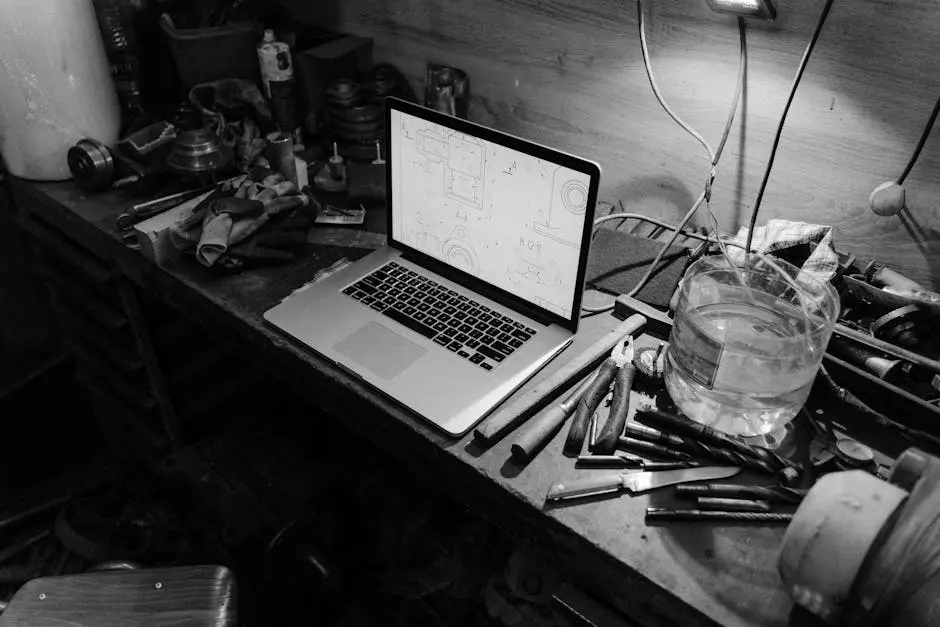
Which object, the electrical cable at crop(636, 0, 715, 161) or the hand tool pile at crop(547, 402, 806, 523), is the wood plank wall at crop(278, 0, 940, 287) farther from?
the hand tool pile at crop(547, 402, 806, 523)

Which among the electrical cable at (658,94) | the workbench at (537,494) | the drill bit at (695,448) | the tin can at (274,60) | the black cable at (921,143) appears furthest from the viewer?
the tin can at (274,60)

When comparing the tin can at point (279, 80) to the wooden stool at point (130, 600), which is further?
the tin can at point (279, 80)

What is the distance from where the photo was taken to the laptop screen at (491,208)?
103 centimetres

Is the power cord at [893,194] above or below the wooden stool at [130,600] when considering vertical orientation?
above

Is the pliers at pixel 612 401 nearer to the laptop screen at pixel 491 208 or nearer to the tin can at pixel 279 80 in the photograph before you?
the laptop screen at pixel 491 208

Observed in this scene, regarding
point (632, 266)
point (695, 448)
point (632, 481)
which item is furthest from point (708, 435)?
point (632, 266)

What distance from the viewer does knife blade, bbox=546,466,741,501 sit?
87 centimetres

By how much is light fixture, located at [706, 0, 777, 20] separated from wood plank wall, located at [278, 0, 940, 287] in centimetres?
4

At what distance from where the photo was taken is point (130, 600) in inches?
40.1

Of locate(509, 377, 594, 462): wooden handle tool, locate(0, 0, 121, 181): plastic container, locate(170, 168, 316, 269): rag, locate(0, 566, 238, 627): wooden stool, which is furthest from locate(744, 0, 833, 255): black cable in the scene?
locate(0, 0, 121, 181): plastic container

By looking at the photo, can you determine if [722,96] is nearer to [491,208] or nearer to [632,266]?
[632,266]

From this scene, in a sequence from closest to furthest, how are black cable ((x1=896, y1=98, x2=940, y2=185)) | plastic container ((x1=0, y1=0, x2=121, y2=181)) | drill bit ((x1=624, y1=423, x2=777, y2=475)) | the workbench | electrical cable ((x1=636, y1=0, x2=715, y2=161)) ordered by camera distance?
the workbench, drill bit ((x1=624, y1=423, x2=777, y2=475)), black cable ((x1=896, y1=98, x2=940, y2=185)), electrical cable ((x1=636, y1=0, x2=715, y2=161)), plastic container ((x1=0, y1=0, x2=121, y2=181))

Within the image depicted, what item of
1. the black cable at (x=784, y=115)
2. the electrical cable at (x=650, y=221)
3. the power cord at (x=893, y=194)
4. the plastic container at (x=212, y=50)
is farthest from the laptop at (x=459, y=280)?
the plastic container at (x=212, y=50)

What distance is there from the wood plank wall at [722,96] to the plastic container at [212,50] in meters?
0.35
